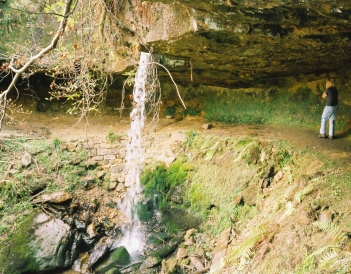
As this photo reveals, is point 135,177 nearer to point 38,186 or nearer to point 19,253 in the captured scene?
point 38,186

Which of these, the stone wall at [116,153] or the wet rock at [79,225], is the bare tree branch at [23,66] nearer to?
the wet rock at [79,225]

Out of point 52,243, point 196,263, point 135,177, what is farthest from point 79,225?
point 196,263

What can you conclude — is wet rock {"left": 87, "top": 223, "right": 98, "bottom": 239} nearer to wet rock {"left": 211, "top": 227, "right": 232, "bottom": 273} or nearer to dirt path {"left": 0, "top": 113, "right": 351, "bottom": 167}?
dirt path {"left": 0, "top": 113, "right": 351, "bottom": 167}

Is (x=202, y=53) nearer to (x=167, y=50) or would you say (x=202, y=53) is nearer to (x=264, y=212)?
(x=167, y=50)

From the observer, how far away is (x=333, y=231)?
409 cm

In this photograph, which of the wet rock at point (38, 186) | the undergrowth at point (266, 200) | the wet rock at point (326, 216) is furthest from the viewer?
the wet rock at point (38, 186)

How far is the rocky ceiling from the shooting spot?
13.4 ft

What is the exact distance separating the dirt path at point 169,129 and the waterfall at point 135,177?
23.9 inches

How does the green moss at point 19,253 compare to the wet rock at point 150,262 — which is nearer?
the green moss at point 19,253

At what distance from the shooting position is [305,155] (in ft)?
21.9

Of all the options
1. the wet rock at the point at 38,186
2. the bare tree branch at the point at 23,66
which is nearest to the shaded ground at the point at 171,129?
the wet rock at the point at 38,186

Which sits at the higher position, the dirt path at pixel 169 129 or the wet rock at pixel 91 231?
the dirt path at pixel 169 129

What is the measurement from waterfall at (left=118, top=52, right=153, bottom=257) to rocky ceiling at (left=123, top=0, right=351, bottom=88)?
1.44 m

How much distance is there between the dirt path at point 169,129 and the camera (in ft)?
23.6
